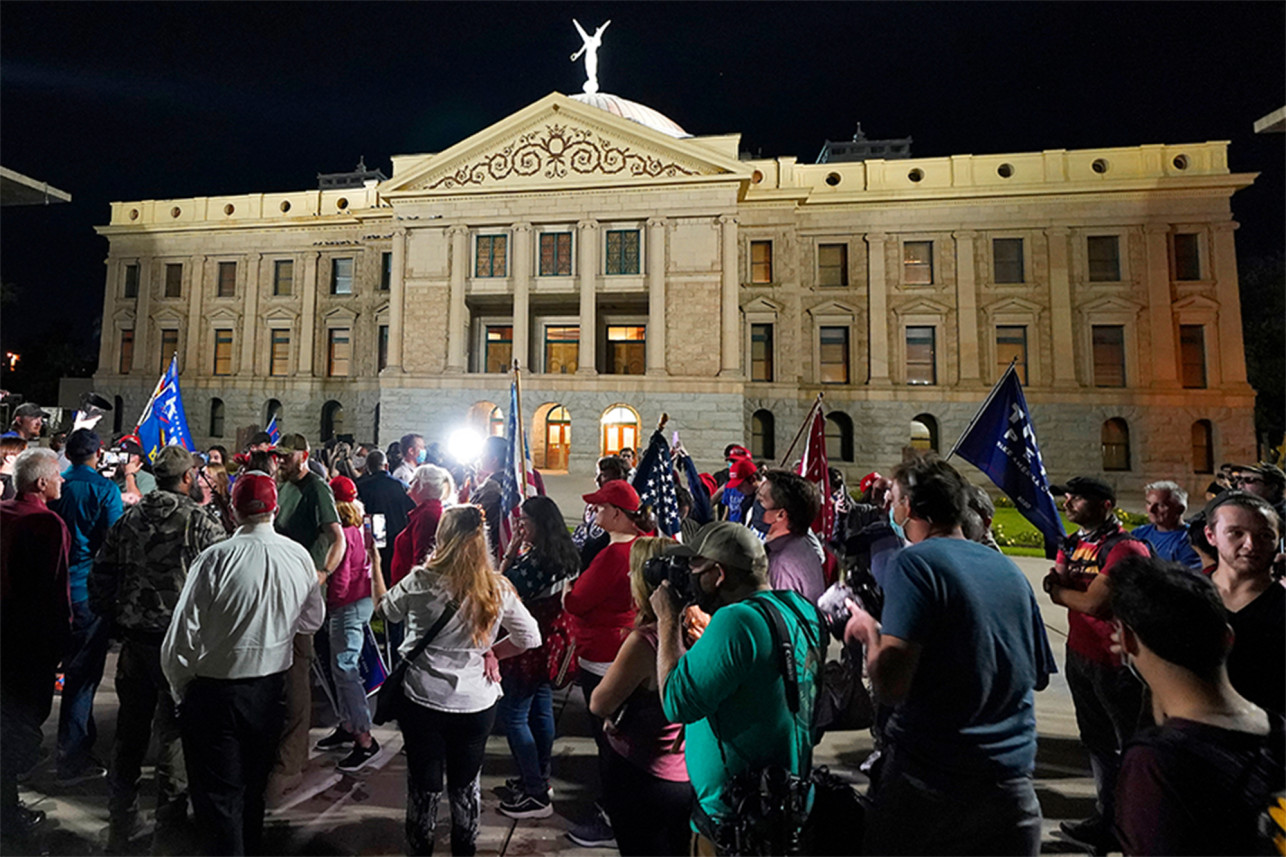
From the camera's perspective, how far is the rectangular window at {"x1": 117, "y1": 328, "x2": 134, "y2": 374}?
37.4m

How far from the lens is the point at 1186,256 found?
93.5 feet

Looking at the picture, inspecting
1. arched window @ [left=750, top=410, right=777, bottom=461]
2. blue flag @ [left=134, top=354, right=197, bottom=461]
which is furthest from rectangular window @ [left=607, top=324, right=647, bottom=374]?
blue flag @ [left=134, top=354, right=197, bottom=461]

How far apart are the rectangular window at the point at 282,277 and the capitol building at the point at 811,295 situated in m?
A: 9.48

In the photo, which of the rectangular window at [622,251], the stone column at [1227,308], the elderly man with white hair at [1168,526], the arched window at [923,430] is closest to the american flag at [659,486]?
the elderly man with white hair at [1168,526]

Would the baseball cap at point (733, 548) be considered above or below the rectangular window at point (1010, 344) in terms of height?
below

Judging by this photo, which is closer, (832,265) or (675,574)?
(675,574)

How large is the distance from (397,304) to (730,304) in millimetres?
16083

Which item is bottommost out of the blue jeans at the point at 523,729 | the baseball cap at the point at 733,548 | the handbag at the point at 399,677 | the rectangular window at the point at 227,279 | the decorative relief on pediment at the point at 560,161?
the blue jeans at the point at 523,729

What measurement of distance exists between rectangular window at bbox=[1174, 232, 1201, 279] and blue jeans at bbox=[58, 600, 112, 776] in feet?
124

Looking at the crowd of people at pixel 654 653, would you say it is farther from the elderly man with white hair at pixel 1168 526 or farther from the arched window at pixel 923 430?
the arched window at pixel 923 430

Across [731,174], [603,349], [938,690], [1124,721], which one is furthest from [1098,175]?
[938,690]

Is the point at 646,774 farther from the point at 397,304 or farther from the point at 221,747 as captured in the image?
the point at 397,304

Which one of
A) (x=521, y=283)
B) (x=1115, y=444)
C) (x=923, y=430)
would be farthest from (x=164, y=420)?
(x=1115, y=444)

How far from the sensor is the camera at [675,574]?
2471 mm
